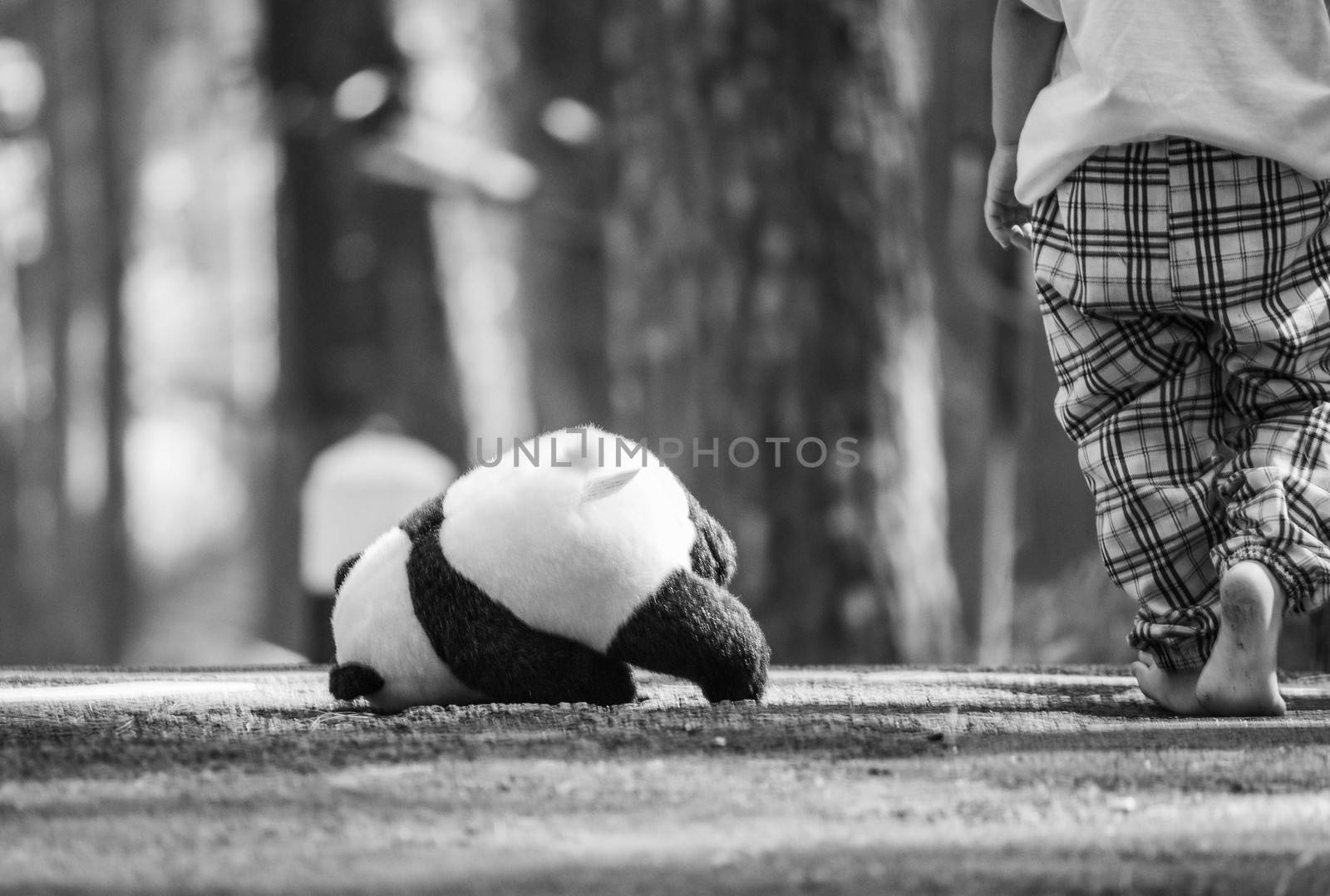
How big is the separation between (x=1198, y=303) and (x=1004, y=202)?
2.07 ft

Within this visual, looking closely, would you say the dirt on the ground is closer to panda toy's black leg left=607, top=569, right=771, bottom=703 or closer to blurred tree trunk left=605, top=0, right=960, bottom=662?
panda toy's black leg left=607, top=569, right=771, bottom=703

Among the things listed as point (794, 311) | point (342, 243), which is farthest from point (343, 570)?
point (342, 243)

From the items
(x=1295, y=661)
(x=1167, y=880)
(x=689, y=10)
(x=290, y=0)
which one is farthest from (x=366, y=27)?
(x=1167, y=880)

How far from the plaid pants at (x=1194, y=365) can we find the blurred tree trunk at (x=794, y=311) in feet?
6.78

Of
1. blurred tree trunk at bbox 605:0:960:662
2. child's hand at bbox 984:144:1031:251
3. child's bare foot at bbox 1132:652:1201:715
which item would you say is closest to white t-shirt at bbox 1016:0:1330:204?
child's hand at bbox 984:144:1031:251

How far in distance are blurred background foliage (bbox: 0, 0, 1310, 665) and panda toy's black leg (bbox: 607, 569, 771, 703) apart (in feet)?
7.36

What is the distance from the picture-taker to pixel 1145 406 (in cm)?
262

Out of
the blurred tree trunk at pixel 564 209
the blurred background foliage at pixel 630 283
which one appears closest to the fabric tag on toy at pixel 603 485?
the blurred background foliage at pixel 630 283

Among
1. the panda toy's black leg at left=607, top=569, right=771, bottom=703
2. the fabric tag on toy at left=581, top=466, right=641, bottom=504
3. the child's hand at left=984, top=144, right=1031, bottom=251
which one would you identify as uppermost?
the child's hand at left=984, top=144, right=1031, bottom=251

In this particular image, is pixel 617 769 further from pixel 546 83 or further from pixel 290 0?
pixel 546 83

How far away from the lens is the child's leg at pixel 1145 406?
257 centimetres

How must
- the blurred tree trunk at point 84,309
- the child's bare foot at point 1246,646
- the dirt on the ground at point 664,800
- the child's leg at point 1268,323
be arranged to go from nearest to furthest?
the dirt on the ground at point 664,800, the child's bare foot at point 1246,646, the child's leg at point 1268,323, the blurred tree trunk at point 84,309

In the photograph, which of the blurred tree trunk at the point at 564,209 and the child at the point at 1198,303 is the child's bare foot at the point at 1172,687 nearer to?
the child at the point at 1198,303

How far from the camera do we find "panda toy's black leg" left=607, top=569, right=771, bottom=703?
2.35 metres
